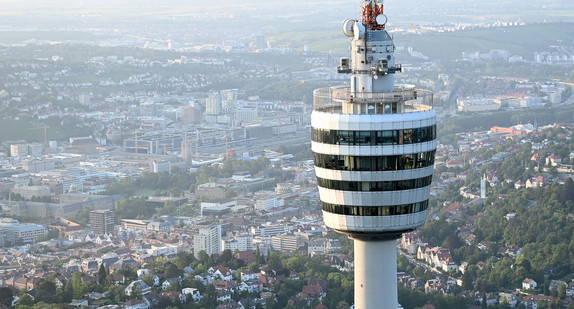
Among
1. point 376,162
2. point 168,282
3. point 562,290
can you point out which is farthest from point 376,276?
point 562,290

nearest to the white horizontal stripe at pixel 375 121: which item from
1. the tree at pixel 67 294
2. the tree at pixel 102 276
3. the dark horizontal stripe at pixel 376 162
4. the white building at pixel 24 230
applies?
the dark horizontal stripe at pixel 376 162

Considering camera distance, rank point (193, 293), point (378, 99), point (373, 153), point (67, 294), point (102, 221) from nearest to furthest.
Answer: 1. point (373, 153)
2. point (378, 99)
3. point (67, 294)
4. point (193, 293)
5. point (102, 221)

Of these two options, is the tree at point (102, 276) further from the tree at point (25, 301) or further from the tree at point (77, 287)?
the tree at point (25, 301)

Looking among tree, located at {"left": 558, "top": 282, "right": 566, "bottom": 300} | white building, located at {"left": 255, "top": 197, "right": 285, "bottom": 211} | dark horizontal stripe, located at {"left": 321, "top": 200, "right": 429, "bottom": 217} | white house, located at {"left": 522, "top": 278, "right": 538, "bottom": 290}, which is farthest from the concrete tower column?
white building, located at {"left": 255, "top": 197, "right": 285, "bottom": 211}

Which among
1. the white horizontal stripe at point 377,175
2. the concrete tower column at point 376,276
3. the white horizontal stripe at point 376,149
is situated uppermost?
the white horizontal stripe at point 376,149

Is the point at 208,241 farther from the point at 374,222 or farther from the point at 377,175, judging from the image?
the point at 377,175

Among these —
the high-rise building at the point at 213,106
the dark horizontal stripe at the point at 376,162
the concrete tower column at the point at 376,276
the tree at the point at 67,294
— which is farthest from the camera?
the high-rise building at the point at 213,106
